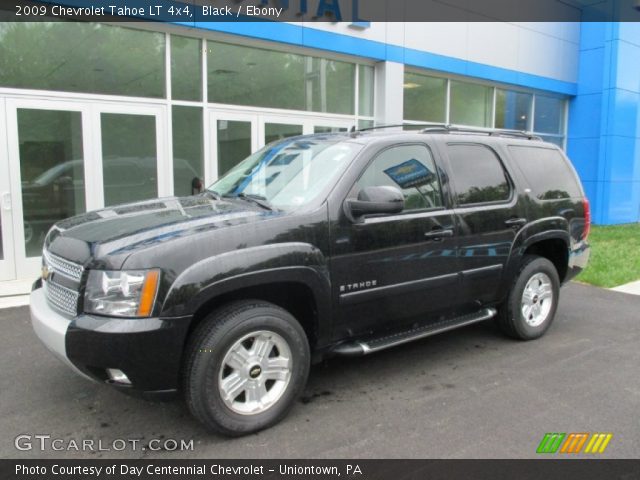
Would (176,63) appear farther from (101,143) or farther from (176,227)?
(176,227)

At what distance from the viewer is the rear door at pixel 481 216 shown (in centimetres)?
436

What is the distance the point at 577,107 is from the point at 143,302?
53.2 ft

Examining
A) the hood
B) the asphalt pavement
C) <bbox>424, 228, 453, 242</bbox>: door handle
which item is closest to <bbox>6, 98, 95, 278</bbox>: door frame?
the asphalt pavement

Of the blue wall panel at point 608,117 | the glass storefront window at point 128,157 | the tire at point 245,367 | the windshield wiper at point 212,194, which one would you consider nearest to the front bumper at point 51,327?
the tire at point 245,367

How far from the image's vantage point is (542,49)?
47.4 feet

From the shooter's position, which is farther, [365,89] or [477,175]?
[365,89]

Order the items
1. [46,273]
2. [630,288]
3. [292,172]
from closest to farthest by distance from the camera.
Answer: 1. [46,273]
2. [292,172]
3. [630,288]

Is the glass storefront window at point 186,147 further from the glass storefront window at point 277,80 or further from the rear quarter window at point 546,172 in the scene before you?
the rear quarter window at point 546,172

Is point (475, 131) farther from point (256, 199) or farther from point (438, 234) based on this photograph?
point (256, 199)

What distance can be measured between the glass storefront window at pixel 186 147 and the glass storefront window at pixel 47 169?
4.84ft

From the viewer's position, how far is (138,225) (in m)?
3.29

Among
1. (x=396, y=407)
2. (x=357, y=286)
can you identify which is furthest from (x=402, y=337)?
(x=357, y=286)

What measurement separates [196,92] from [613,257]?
8.03 meters

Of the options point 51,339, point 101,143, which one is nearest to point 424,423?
point 51,339
